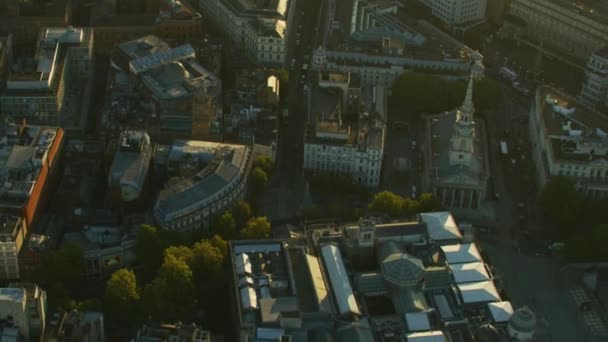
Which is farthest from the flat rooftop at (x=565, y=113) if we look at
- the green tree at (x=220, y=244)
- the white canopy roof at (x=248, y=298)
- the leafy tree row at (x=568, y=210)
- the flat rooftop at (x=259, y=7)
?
the white canopy roof at (x=248, y=298)

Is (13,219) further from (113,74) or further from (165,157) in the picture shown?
(113,74)

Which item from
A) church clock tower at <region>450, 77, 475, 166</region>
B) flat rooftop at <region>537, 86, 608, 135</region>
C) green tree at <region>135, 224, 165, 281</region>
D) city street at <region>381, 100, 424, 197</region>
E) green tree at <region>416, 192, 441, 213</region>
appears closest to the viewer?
green tree at <region>135, 224, 165, 281</region>

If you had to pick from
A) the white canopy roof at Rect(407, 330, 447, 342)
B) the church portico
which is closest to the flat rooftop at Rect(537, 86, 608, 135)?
the church portico

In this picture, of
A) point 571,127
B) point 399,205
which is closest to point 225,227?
point 399,205

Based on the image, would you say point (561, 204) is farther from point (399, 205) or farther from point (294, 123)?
point (294, 123)

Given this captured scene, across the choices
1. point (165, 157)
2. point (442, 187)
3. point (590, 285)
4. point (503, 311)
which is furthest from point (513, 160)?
point (165, 157)

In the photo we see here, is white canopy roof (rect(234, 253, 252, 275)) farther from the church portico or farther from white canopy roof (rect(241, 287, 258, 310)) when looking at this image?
the church portico

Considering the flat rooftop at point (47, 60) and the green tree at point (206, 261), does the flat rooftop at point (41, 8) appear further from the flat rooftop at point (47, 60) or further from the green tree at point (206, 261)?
the green tree at point (206, 261)
